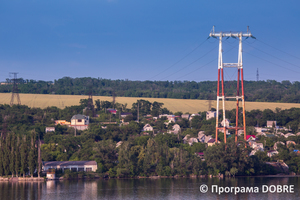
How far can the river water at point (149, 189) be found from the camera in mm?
39188

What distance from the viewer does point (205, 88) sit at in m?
170

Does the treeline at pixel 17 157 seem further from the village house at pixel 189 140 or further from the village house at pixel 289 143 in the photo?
the village house at pixel 289 143

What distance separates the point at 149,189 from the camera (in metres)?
Answer: 42.9

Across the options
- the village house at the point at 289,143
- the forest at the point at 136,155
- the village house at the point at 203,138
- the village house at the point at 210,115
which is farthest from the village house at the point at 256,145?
the village house at the point at 210,115

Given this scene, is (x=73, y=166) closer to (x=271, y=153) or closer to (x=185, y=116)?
(x=271, y=153)

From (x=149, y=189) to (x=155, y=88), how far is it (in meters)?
134

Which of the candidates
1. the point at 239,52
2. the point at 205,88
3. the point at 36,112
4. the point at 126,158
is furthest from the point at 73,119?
the point at 205,88

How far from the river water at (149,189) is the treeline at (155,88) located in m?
62.7

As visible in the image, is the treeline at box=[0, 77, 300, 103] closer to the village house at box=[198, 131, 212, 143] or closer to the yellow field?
the yellow field

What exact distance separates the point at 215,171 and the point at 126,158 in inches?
441

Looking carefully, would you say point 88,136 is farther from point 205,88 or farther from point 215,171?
point 205,88

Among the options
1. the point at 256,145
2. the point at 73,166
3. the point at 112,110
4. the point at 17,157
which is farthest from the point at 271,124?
the point at 17,157

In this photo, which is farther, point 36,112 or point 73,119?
point 36,112

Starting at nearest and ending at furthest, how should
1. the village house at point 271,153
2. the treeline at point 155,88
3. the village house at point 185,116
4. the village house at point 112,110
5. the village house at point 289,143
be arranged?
1. the village house at point 271,153
2. the village house at point 289,143
3. the village house at point 185,116
4. the village house at point 112,110
5. the treeline at point 155,88
